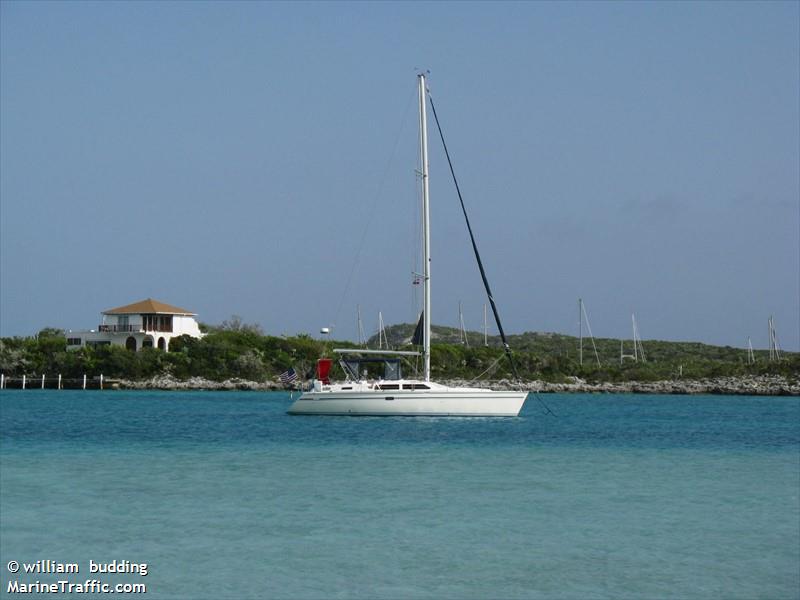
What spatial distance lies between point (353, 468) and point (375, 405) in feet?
46.3

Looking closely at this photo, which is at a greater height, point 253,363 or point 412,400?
point 253,363

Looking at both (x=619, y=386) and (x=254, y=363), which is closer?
(x=619, y=386)

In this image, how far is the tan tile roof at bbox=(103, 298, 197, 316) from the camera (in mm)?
84188

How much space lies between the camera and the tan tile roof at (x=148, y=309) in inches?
3314

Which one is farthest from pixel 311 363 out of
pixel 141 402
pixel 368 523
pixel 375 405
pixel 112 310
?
pixel 368 523

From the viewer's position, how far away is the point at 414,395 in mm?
36312

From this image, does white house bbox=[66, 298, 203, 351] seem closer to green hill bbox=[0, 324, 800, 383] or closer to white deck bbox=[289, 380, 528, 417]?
green hill bbox=[0, 324, 800, 383]

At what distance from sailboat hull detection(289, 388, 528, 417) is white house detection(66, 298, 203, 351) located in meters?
49.0

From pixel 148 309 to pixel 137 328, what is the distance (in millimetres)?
1815

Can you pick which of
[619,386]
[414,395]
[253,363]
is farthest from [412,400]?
[253,363]

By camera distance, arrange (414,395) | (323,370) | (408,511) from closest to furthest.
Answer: (408,511)
(414,395)
(323,370)

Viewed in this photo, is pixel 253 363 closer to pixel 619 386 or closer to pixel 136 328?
pixel 136 328

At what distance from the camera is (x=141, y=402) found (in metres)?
56.2

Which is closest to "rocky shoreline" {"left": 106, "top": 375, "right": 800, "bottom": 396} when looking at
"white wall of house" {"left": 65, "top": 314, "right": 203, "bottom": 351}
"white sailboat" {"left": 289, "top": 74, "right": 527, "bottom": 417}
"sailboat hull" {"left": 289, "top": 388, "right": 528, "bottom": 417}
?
"white wall of house" {"left": 65, "top": 314, "right": 203, "bottom": 351}
